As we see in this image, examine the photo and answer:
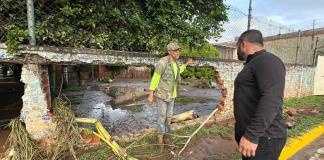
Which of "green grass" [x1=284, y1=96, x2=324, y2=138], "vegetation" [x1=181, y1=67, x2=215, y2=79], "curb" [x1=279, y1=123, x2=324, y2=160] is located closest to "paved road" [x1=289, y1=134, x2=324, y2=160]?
"curb" [x1=279, y1=123, x2=324, y2=160]

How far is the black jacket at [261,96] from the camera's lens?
2.54m

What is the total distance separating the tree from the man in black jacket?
3.03 metres

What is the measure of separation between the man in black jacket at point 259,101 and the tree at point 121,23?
9.95 ft

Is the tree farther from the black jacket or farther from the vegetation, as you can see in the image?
the vegetation

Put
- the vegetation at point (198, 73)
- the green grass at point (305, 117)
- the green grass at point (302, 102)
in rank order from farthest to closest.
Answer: the vegetation at point (198, 73)
the green grass at point (302, 102)
the green grass at point (305, 117)

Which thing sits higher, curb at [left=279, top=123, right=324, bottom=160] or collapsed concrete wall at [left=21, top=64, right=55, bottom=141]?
collapsed concrete wall at [left=21, top=64, right=55, bottom=141]

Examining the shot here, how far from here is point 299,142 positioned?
20.0 feet

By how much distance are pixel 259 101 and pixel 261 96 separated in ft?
0.16

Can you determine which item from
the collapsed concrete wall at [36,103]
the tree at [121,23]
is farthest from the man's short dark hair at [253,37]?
the collapsed concrete wall at [36,103]

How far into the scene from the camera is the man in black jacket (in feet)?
8.35

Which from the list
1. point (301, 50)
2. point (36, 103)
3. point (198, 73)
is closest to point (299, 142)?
point (36, 103)

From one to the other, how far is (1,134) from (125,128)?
2.91m

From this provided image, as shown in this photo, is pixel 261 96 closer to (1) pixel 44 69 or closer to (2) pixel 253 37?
(2) pixel 253 37

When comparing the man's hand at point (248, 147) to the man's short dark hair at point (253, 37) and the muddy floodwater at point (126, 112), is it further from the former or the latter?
the muddy floodwater at point (126, 112)
